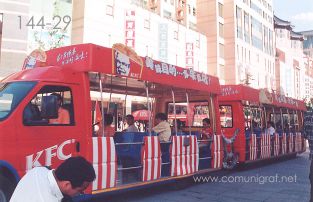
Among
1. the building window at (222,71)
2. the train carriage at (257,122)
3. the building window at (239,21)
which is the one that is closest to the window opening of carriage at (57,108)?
the train carriage at (257,122)

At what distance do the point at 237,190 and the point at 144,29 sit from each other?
86.9 feet

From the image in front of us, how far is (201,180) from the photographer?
1010 cm

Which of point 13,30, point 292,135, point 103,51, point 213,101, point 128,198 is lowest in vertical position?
point 128,198

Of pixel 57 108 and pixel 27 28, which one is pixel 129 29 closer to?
pixel 27 28

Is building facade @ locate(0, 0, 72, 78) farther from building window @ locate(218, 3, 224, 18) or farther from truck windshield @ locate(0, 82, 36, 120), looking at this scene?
building window @ locate(218, 3, 224, 18)

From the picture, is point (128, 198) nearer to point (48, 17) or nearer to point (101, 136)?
point (101, 136)

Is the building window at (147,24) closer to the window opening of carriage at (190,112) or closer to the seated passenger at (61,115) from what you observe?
the window opening of carriage at (190,112)

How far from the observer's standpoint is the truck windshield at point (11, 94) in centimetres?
524

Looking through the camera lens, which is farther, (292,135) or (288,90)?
(288,90)

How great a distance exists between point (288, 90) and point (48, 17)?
207ft

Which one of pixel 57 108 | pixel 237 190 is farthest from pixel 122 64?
pixel 237 190

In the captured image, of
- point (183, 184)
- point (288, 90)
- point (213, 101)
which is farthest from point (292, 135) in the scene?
point (288, 90)

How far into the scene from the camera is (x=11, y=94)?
552cm

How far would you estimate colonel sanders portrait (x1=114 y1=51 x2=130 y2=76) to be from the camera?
677cm
